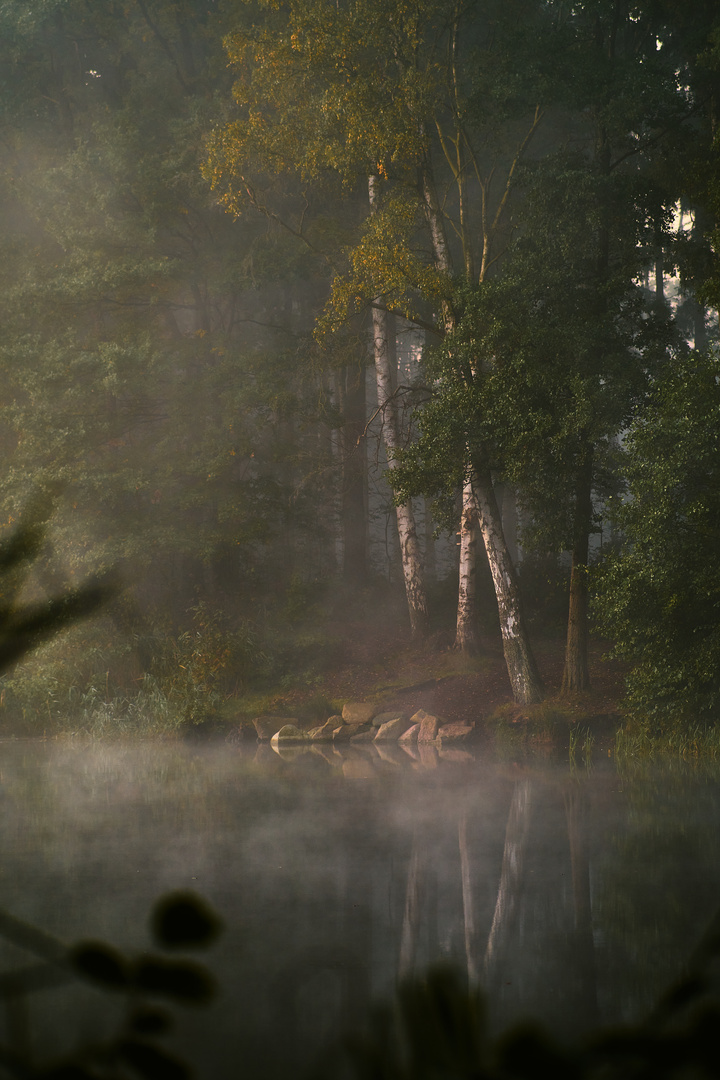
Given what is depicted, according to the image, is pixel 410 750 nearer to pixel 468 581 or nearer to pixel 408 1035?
pixel 468 581

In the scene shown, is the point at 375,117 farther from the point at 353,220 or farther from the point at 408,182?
the point at 353,220

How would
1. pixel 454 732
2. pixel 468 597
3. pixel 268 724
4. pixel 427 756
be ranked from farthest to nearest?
pixel 468 597 → pixel 268 724 → pixel 454 732 → pixel 427 756

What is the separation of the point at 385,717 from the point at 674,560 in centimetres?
589

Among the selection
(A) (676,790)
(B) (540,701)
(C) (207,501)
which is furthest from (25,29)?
(A) (676,790)

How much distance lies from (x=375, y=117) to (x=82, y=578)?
8.83 metres

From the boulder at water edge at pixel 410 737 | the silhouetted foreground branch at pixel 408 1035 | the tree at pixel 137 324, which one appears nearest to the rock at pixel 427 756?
the boulder at water edge at pixel 410 737

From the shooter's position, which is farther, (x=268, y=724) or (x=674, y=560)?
(x=268, y=724)

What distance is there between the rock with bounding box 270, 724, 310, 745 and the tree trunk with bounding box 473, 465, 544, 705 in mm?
3382

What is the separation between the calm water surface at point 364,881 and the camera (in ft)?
12.7

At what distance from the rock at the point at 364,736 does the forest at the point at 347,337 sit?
6.10 feet

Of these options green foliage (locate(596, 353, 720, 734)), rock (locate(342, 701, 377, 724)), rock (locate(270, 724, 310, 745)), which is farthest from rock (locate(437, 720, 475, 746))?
green foliage (locate(596, 353, 720, 734))

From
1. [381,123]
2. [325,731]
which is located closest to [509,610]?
[325,731]

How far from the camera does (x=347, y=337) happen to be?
16625 mm

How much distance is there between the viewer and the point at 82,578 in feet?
51.3
